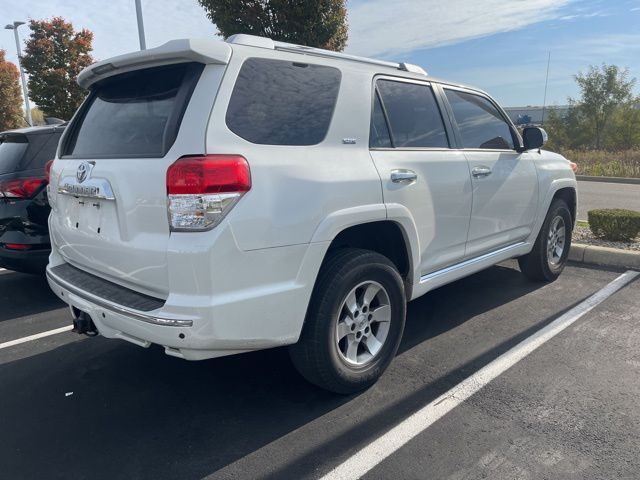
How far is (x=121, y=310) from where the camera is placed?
2562mm

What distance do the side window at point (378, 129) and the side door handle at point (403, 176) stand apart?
0.63 ft

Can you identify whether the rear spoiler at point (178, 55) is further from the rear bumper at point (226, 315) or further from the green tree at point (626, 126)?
the green tree at point (626, 126)

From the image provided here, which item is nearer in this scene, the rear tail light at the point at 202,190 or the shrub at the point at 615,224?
the rear tail light at the point at 202,190

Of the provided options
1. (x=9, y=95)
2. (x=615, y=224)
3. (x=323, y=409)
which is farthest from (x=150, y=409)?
(x=9, y=95)

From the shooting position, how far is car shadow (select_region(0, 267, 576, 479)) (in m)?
2.54

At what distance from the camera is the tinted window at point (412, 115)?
337 cm

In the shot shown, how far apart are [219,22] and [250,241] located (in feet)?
25.2

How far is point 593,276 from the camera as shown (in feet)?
17.9

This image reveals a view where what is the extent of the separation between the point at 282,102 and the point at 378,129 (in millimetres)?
759

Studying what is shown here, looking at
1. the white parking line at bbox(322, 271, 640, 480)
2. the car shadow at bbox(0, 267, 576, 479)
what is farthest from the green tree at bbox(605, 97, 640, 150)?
the car shadow at bbox(0, 267, 576, 479)

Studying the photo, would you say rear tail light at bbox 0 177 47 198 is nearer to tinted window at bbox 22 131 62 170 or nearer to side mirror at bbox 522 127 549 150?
tinted window at bbox 22 131 62 170

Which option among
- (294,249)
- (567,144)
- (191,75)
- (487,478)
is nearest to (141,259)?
(294,249)

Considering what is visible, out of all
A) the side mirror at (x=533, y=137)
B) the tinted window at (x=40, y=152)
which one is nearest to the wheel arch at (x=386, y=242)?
the side mirror at (x=533, y=137)

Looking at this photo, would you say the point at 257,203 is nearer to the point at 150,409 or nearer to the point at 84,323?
the point at 84,323
